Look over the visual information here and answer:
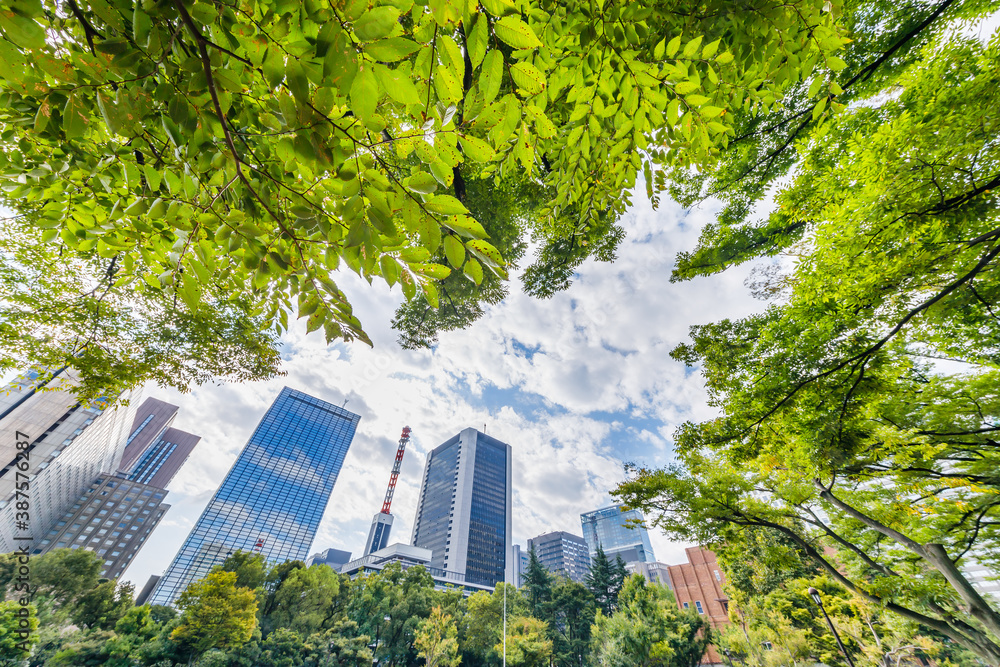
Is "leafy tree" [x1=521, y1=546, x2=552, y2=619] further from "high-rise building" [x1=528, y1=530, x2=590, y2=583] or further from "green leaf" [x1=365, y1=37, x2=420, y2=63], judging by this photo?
"high-rise building" [x1=528, y1=530, x2=590, y2=583]

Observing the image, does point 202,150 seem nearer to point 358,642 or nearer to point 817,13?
point 817,13

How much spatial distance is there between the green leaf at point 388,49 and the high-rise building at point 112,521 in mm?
90578

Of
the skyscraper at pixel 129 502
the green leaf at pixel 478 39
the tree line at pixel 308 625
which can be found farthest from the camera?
the skyscraper at pixel 129 502

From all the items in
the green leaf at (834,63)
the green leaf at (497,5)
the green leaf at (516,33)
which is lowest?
the green leaf at (516,33)

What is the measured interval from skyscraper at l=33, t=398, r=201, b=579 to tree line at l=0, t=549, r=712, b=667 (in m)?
55.4

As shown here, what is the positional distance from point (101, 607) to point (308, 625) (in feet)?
29.6

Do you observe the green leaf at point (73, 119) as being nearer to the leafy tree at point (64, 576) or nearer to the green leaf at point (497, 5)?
the green leaf at point (497, 5)

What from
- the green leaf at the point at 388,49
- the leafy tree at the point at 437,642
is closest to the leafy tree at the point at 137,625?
the leafy tree at the point at 437,642

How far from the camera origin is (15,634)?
11.3 m

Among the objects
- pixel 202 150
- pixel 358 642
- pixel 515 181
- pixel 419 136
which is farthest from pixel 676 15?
pixel 358 642

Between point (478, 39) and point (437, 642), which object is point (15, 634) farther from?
point (478, 39)

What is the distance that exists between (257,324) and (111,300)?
2.33 m

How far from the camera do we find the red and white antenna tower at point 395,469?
80.1 m

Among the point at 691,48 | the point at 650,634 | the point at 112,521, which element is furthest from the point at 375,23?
the point at 112,521
